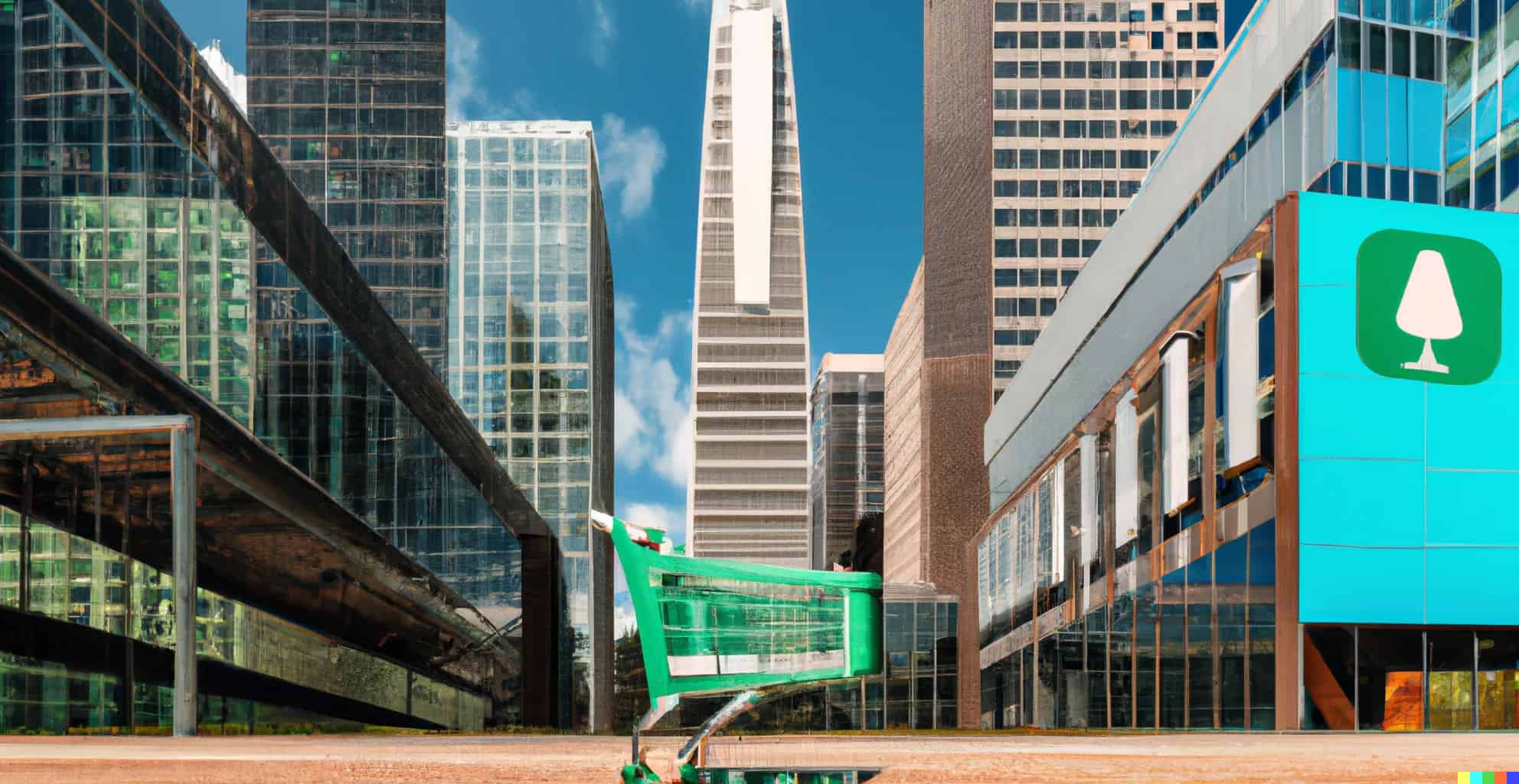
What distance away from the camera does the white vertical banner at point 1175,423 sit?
20.0m

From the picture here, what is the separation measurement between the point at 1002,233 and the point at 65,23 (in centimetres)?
6252

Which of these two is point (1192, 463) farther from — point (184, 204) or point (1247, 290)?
point (184, 204)

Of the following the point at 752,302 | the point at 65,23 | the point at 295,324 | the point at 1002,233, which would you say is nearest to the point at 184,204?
the point at 65,23

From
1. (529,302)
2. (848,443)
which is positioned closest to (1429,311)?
(529,302)

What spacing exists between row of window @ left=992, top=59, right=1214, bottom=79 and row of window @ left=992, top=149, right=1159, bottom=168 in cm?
370

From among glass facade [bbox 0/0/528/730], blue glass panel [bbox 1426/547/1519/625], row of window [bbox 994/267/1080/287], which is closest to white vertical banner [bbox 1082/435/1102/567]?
blue glass panel [bbox 1426/547/1519/625]

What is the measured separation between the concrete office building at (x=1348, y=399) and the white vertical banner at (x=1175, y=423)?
4 centimetres

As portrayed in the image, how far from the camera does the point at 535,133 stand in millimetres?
84250

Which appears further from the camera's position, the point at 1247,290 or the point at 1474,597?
the point at 1247,290

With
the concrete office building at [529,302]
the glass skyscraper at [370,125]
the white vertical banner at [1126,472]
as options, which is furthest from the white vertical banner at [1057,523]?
the concrete office building at [529,302]

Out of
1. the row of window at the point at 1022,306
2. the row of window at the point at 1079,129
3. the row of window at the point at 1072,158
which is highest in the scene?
the row of window at the point at 1079,129

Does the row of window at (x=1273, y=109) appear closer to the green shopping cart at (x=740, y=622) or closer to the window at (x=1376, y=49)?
the window at (x=1376, y=49)

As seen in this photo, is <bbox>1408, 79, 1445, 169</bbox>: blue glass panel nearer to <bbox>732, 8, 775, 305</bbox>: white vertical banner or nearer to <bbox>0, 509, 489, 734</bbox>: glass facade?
<bbox>0, 509, 489, 734</bbox>: glass facade

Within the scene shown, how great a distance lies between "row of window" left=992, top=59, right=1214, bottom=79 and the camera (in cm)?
7156
